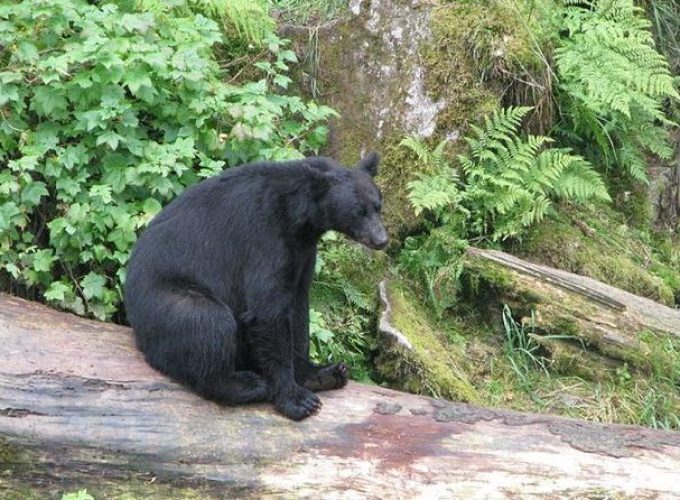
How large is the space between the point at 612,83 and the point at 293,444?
4576 mm

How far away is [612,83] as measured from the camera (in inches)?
302

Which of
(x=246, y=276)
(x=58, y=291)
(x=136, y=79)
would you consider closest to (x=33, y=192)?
(x=58, y=291)

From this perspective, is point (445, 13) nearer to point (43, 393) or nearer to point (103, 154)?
point (103, 154)

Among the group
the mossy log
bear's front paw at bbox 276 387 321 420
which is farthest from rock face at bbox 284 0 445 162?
bear's front paw at bbox 276 387 321 420

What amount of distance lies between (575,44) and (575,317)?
2614mm

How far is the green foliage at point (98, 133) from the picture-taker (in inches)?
238

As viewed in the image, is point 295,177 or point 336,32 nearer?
point 295,177

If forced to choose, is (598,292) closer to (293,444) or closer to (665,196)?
(665,196)

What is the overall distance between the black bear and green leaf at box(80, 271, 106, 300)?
857mm

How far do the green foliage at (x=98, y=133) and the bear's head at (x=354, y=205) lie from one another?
1357 mm

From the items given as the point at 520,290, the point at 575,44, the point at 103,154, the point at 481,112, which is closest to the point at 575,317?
the point at 520,290

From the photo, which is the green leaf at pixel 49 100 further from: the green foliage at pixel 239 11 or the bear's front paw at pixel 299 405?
the bear's front paw at pixel 299 405

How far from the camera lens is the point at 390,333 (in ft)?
20.9

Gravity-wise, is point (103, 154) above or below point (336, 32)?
below
